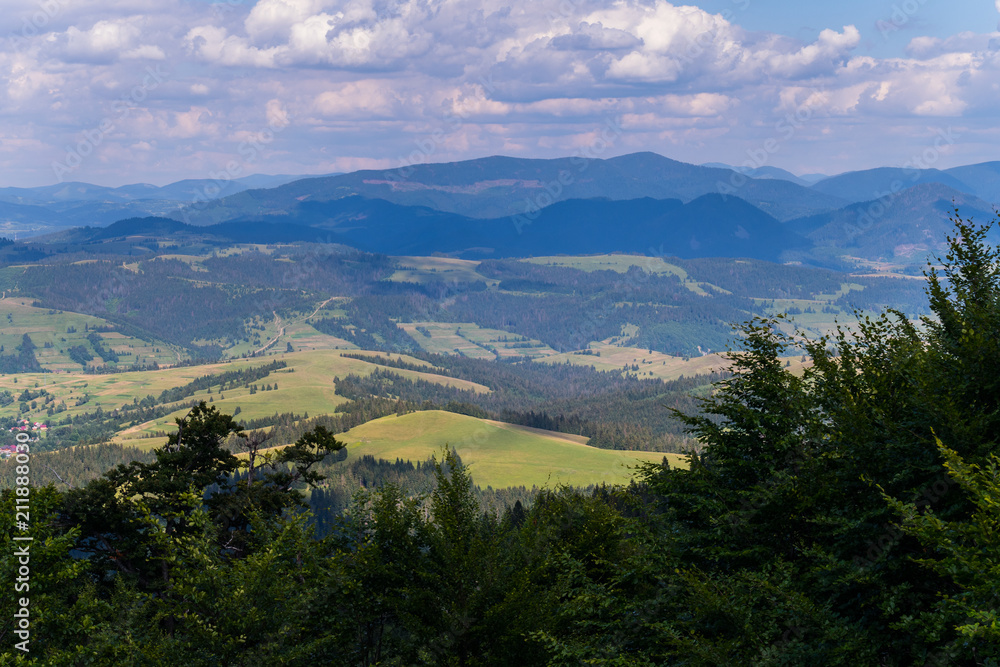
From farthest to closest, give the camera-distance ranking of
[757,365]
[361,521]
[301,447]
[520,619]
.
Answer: [301,447] → [361,521] → [757,365] → [520,619]

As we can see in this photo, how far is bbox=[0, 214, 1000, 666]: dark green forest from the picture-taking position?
76.4 feet

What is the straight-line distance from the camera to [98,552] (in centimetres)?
4300

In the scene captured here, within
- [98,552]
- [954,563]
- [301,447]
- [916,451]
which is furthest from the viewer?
[301,447]

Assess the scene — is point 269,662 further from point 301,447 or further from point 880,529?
point 301,447

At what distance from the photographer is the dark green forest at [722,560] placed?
2328 cm

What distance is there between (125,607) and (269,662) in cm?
1341

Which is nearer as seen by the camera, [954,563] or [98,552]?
[954,563]

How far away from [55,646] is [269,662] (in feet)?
31.4

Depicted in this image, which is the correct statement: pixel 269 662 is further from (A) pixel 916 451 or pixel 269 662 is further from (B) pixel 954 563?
(A) pixel 916 451

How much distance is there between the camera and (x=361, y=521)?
1415 inches

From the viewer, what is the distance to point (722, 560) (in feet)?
97.7

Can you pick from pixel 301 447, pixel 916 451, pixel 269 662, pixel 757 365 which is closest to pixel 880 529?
pixel 916 451

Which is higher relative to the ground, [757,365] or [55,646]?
[757,365]

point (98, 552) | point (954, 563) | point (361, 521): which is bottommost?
point (98, 552)
